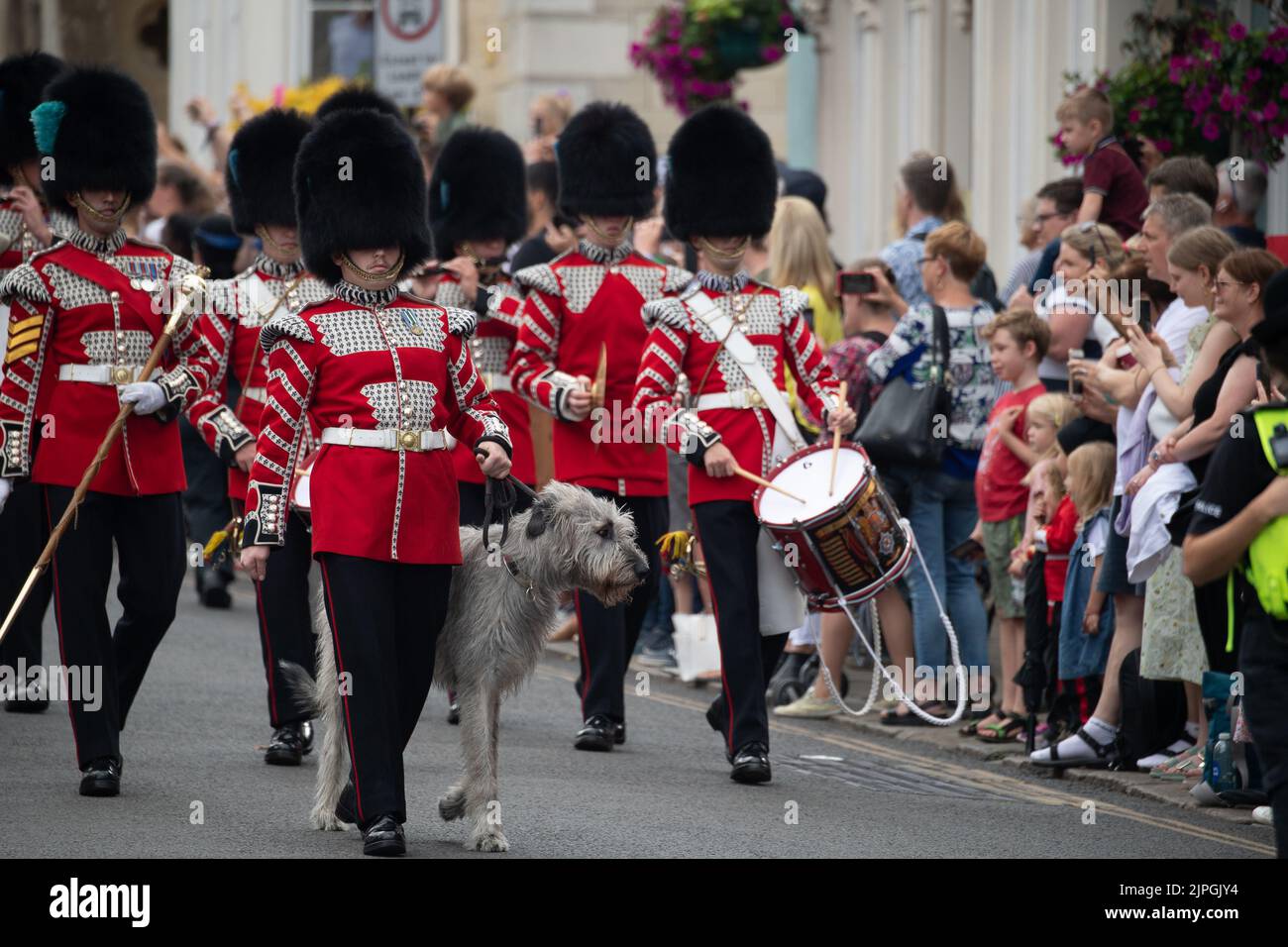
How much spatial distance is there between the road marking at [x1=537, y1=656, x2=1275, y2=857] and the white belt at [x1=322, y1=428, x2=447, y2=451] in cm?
286

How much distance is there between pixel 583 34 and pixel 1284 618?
19170 millimetres

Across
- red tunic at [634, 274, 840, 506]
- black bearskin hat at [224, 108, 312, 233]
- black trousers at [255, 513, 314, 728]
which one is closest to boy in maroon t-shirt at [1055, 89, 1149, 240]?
red tunic at [634, 274, 840, 506]

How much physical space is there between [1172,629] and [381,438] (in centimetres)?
335

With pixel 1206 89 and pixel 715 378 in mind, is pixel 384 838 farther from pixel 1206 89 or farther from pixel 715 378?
pixel 1206 89

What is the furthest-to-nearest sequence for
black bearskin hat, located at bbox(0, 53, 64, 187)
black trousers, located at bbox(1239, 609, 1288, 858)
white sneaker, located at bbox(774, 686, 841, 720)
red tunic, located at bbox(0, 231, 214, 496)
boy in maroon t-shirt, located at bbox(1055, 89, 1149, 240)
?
boy in maroon t-shirt, located at bbox(1055, 89, 1149, 240) < white sneaker, located at bbox(774, 686, 841, 720) < black bearskin hat, located at bbox(0, 53, 64, 187) < red tunic, located at bbox(0, 231, 214, 496) < black trousers, located at bbox(1239, 609, 1288, 858)

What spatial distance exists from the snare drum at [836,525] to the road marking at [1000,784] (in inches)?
36.6

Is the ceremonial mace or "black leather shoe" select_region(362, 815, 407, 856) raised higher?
the ceremonial mace

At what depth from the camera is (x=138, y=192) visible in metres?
9.77

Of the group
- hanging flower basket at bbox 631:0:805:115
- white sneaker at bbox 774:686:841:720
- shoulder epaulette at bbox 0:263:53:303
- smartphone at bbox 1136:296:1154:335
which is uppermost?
hanging flower basket at bbox 631:0:805:115

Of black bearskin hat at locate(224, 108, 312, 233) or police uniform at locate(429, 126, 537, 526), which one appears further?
police uniform at locate(429, 126, 537, 526)

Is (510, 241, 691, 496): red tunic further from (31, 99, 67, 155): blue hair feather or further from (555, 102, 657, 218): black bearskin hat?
(31, 99, 67, 155): blue hair feather

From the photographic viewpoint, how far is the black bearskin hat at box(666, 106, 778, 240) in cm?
1042
